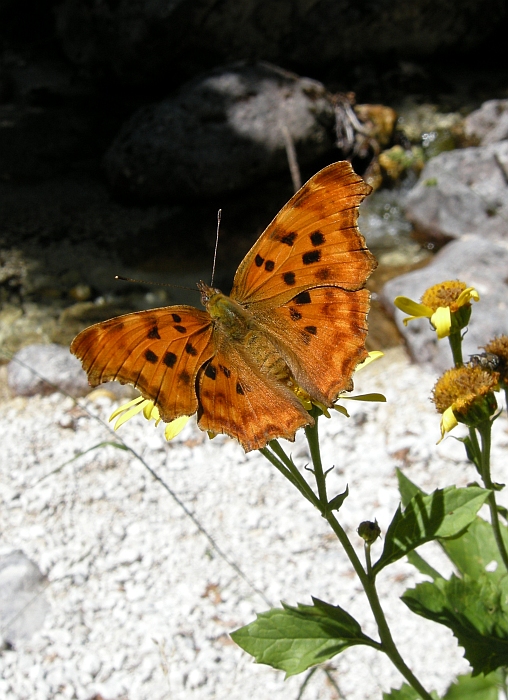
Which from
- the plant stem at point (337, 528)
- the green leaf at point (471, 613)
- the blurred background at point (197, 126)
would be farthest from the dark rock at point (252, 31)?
the green leaf at point (471, 613)

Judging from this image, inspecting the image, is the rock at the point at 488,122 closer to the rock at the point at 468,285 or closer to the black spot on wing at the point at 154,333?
the rock at the point at 468,285

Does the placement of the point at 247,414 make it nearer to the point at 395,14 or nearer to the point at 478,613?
the point at 478,613

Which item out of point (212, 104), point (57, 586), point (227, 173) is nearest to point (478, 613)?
point (57, 586)

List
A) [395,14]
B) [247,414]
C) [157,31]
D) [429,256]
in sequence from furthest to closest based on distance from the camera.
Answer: [395,14], [157,31], [429,256], [247,414]

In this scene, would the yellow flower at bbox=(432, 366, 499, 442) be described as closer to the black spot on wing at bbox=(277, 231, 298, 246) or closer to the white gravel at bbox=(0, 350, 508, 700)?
the black spot on wing at bbox=(277, 231, 298, 246)

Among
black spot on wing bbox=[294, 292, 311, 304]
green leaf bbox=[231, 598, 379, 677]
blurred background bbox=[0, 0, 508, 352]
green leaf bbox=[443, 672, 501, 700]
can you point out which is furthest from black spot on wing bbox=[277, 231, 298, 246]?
blurred background bbox=[0, 0, 508, 352]

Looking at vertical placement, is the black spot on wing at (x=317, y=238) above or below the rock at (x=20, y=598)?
above

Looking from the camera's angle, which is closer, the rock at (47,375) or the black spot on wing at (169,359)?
the black spot on wing at (169,359)
